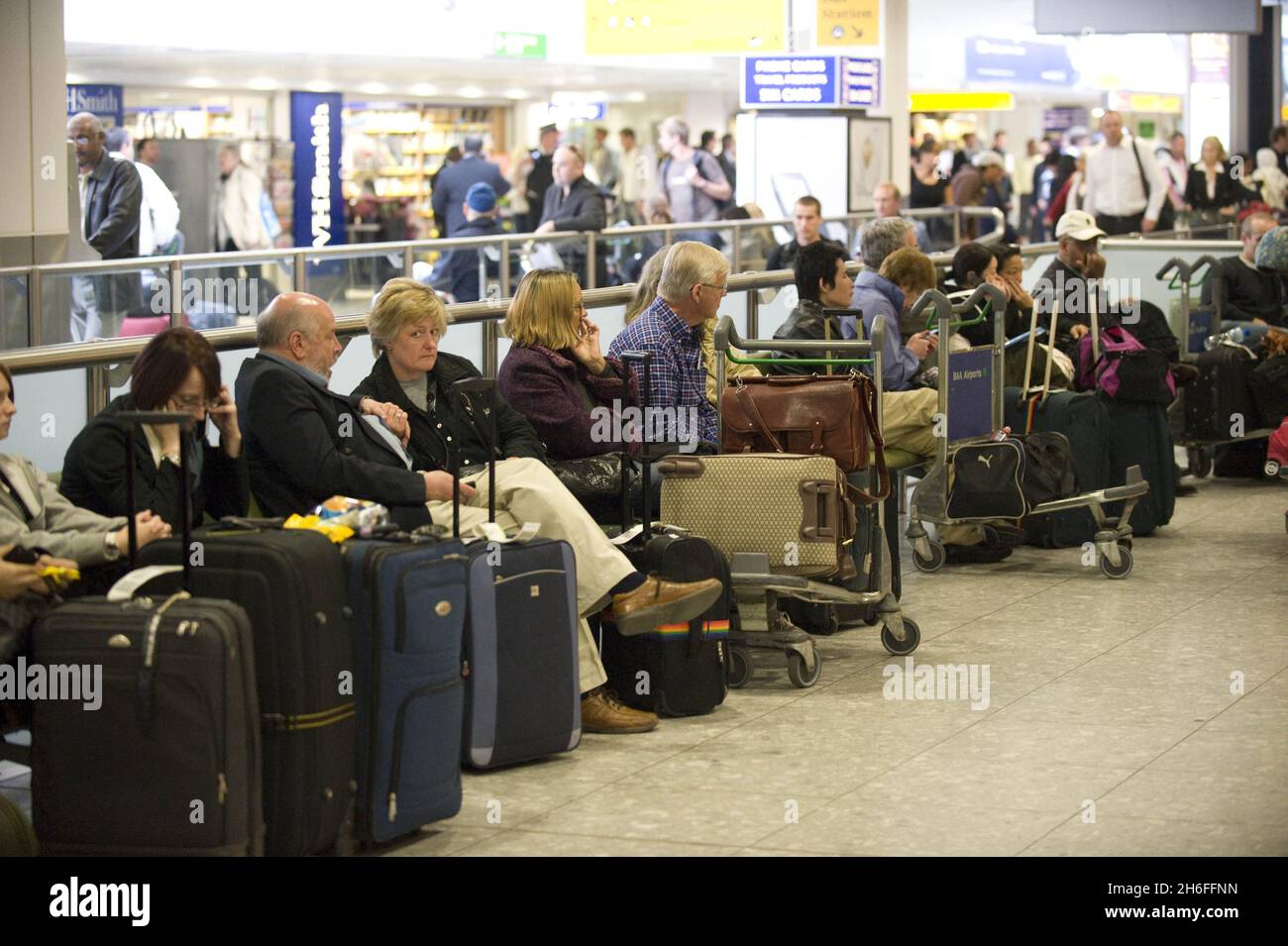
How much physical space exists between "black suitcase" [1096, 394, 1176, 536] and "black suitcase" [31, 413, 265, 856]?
5.22 metres

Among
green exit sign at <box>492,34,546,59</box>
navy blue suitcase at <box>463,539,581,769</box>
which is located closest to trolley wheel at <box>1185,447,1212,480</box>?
navy blue suitcase at <box>463,539,581,769</box>

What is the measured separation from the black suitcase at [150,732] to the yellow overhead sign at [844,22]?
1320cm

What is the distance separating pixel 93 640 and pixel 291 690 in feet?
1.36

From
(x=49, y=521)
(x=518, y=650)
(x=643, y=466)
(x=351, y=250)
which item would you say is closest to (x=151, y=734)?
(x=49, y=521)

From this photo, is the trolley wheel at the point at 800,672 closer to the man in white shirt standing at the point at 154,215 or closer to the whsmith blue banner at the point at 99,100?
the man in white shirt standing at the point at 154,215

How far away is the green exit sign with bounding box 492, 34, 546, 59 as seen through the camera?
76.5ft

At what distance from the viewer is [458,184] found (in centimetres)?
1547

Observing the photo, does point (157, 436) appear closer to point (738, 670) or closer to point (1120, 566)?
point (738, 670)

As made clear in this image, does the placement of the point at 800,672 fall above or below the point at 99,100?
below

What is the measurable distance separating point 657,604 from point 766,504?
696 mm

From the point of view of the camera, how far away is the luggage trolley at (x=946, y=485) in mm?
6969

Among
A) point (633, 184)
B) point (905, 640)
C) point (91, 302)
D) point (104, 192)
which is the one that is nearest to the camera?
point (905, 640)

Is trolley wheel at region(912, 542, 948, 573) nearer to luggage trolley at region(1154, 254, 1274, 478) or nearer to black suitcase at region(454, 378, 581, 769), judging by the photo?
luggage trolley at region(1154, 254, 1274, 478)

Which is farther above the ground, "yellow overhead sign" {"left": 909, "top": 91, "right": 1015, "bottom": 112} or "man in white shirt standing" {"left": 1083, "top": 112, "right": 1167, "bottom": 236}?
"yellow overhead sign" {"left": 909, "top": 91, "right": 1015, "bottom": 112}
